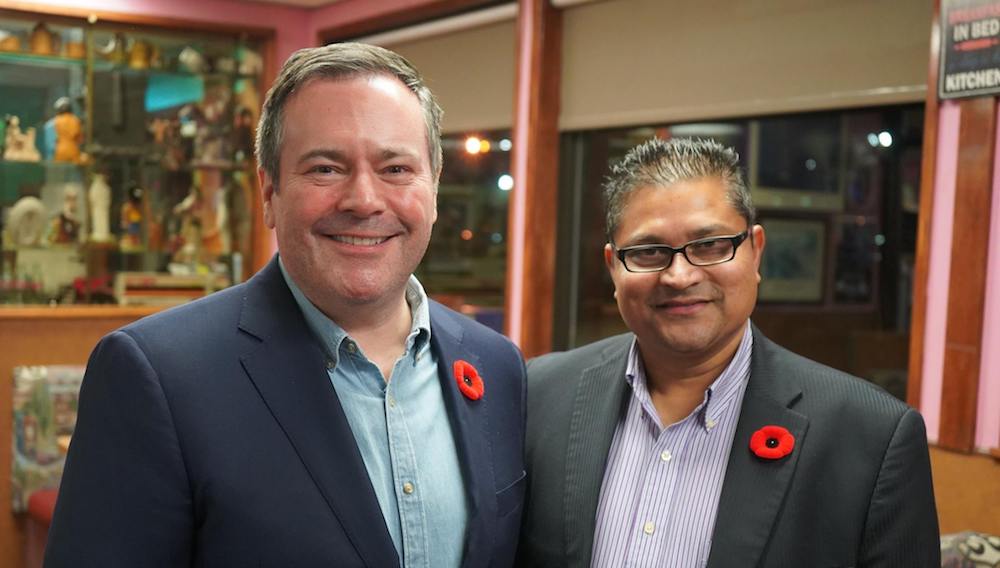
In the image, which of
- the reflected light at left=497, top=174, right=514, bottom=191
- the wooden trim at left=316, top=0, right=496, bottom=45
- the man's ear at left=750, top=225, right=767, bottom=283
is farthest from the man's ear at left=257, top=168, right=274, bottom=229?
the wooden trim at left=316, top=0, right=496, bottom=45

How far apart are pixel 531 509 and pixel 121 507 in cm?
78

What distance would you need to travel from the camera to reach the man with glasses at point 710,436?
1.65 m

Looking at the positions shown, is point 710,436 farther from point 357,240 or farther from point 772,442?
point 357,240

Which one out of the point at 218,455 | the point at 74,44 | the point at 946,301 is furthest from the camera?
the point at 74,44

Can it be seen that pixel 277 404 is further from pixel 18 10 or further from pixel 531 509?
pixel 18 10

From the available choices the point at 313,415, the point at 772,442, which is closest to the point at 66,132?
the point at 313,415

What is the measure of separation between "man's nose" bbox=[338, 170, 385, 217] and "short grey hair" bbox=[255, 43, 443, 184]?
14 centimetres

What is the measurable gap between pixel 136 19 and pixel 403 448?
4.43 metres

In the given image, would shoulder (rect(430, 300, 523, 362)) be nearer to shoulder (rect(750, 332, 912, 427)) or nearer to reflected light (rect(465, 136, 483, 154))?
shoulder (rect(750, 332, 912, 427))

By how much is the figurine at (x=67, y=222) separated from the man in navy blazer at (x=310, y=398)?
3980 millimetres

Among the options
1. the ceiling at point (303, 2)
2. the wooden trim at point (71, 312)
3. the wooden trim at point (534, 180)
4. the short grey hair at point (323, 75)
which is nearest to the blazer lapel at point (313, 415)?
the short grey hair at point (323, 75)

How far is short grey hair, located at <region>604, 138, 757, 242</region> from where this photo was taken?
1761 millimetres

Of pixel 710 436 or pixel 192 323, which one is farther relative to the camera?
pixel 710 436

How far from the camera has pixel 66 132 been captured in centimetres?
515
